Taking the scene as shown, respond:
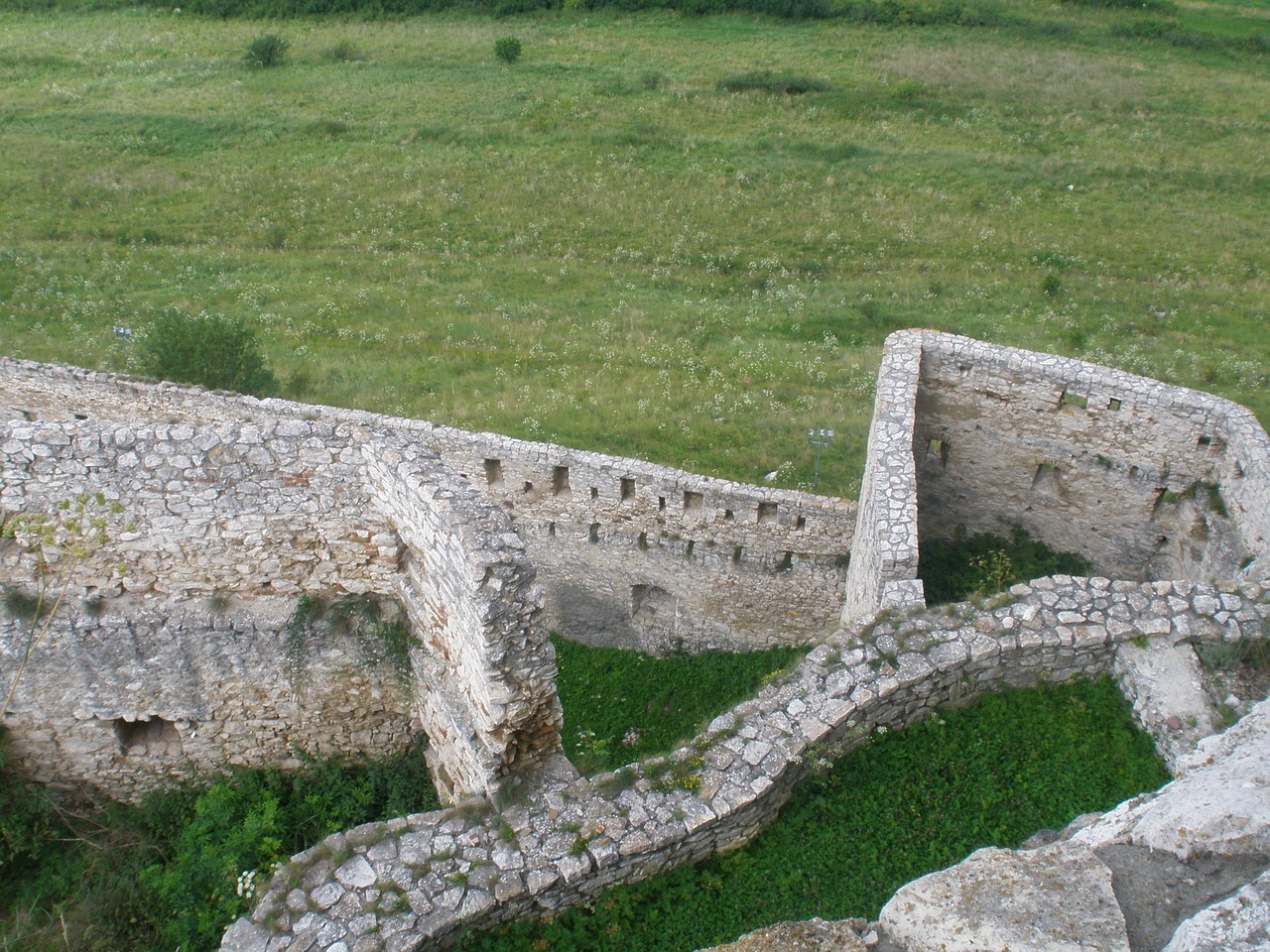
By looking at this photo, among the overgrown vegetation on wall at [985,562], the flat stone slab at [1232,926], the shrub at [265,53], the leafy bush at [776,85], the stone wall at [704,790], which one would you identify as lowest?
the overgrown vegetation on wall at [985,562]

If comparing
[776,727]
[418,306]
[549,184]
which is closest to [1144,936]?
[776,727]

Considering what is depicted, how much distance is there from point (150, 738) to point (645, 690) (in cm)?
635

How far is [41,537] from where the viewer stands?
322 inches

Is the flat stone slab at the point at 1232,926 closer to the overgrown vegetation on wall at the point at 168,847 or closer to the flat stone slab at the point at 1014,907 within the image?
the flat stone slab at the point at 1014,907

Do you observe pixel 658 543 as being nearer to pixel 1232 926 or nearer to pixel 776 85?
pixel 1232 926

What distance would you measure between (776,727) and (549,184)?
2632cm

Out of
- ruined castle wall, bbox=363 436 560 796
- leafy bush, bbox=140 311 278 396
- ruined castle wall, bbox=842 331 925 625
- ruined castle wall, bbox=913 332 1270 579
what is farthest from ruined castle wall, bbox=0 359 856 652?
ruined castle wall, bbox=363 436 560 796

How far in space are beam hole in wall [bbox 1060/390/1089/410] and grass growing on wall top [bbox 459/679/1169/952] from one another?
5.34 meters

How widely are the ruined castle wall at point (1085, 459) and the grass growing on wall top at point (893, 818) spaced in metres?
4.34

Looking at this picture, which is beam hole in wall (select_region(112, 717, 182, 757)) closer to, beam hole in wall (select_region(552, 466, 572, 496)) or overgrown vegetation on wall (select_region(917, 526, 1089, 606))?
beam hole in wall (select_region(552, 466, 572, 496))

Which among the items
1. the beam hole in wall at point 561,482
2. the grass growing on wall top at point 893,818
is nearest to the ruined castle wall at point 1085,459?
the grass growing on wall top at point 893,818

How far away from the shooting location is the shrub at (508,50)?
3894 cm

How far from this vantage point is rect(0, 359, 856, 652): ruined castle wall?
512 inches

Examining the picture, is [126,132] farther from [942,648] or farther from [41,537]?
[942,648]
